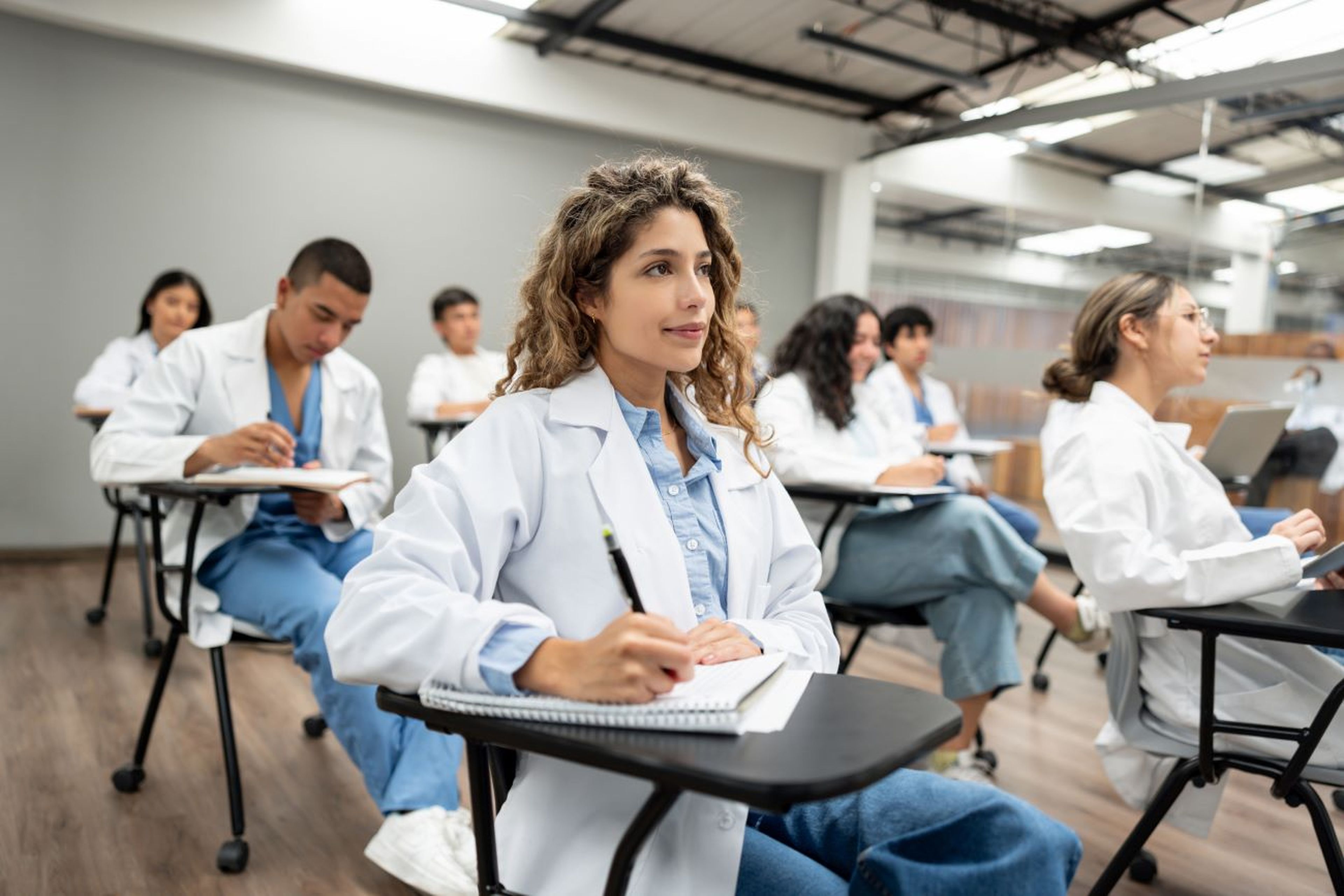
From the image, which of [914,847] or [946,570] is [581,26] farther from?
[914,847]

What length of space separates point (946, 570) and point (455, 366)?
3.54m

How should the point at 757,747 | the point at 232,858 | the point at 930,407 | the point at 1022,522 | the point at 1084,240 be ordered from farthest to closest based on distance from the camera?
1. the point at 1084,240
2. the point at 930,407
3. the point at 1022,522
4. the point at 232,858
5. the point at 757,747

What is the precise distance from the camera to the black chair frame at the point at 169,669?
205cm

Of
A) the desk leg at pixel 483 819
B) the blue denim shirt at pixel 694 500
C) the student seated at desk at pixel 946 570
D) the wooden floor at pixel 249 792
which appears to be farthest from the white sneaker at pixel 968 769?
the desk leg at pixel 483 819

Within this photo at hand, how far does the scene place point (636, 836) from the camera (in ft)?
2.77

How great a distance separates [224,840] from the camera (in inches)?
84.5

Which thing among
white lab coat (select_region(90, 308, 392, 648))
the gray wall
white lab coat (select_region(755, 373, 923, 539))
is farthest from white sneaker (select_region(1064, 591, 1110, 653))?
the gray wall

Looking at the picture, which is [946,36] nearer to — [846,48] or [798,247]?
[846,48]

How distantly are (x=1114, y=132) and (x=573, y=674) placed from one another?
231 inches

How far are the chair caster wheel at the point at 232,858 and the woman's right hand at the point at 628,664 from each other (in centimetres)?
149

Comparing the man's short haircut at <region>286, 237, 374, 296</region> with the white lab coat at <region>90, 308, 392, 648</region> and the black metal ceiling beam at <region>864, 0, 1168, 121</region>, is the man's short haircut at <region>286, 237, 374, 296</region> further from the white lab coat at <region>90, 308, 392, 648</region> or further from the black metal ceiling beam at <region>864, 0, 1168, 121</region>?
the black metal ceiling beam at <region>864, 0, 1168, 121</region>

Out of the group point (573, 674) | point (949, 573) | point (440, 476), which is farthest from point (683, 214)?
point (949, 573)

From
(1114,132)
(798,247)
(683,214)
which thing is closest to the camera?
(683,214)

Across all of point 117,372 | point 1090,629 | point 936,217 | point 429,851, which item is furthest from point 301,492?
point 936,217
